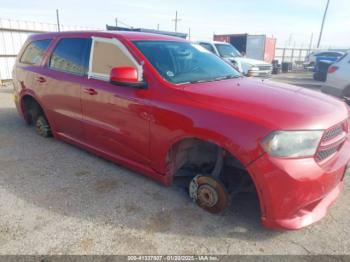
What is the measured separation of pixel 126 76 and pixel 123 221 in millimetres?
1416

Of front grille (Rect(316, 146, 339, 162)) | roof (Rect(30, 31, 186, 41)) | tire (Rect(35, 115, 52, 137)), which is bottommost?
Result: tire (Rect(35, 115, 52, 137))

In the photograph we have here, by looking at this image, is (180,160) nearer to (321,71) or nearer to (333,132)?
(333,132)

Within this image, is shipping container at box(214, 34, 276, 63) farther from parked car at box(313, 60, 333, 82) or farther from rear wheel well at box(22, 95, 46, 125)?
rear wheel well at box(22, 95, 46, 125)

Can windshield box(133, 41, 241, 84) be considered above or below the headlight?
above

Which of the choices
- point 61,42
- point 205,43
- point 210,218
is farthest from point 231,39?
point 210,218

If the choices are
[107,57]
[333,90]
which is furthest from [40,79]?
[333,90]

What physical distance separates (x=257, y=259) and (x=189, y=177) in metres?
1.43

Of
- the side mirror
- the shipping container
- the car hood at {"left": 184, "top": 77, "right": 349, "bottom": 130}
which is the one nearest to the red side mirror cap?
the side mirror

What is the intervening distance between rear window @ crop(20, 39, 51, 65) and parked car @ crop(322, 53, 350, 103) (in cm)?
648

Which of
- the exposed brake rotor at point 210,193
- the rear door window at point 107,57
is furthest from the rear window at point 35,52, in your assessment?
the exposed brake rotor at point 210,193

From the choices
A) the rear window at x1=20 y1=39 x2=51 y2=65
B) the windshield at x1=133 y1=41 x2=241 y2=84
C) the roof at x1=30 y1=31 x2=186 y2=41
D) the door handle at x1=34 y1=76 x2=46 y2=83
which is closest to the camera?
the windshield at x1=133 y1=41 x2=241 y2=84

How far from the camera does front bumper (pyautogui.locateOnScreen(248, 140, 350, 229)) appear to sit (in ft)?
7.13

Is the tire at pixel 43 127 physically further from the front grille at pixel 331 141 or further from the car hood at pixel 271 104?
the front grille at pixel 331 141

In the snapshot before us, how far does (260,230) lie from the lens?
2627 mm
